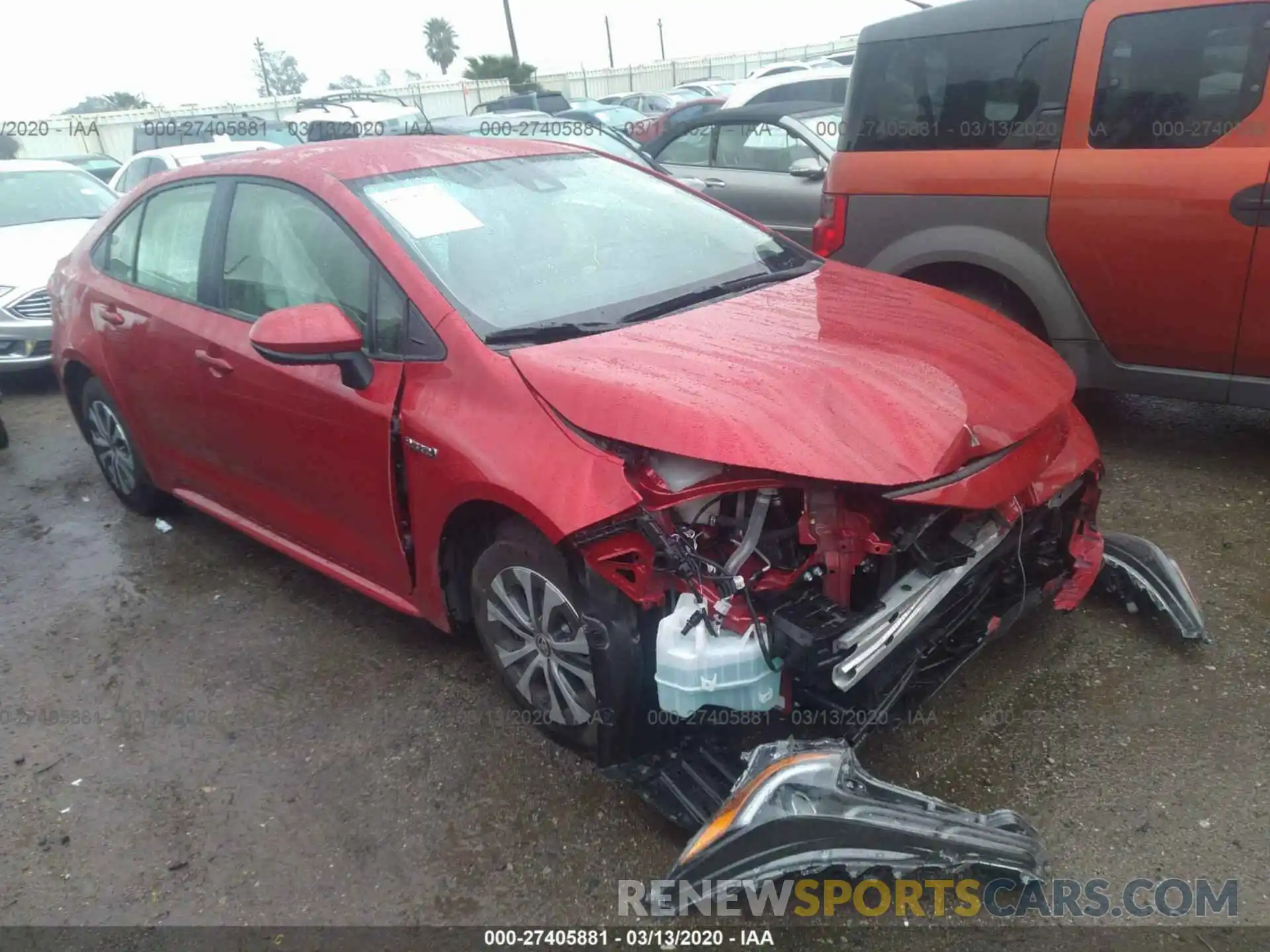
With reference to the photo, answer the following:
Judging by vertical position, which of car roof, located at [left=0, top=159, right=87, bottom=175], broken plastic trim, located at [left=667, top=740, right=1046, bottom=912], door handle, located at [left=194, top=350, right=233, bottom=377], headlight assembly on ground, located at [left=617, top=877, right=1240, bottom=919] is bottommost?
headlight assembly on ground, located at [left=617, top=877, right=1240, bottom=919]

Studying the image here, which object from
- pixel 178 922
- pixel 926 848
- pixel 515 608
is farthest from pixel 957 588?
pixel 178 922

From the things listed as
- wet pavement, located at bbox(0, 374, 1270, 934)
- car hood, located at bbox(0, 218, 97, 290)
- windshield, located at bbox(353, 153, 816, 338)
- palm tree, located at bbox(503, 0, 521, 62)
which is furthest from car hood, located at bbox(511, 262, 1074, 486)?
palm tree, located at bbox(503, 0, 521, 62)

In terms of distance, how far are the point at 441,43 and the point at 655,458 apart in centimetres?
8403

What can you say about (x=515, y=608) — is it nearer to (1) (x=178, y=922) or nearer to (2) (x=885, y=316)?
(1) (x=178, y=922)

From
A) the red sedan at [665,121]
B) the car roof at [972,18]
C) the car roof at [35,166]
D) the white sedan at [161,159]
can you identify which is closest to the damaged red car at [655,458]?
the car roof at [972,18]

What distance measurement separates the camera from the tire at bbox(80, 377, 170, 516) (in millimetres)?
4277

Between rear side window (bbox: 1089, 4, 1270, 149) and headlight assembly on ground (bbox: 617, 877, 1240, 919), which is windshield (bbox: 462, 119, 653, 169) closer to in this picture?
rear side window (bbox: 1089, 4, 1270, 149)

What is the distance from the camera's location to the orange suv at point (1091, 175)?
11.9ft

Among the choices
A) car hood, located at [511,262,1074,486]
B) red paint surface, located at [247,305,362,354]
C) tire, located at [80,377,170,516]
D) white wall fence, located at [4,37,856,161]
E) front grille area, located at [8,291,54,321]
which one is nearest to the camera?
car hood, located at [511,262,1074,486]

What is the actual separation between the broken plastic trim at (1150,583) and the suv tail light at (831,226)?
2.23 metres

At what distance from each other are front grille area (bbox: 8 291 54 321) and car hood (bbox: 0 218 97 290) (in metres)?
0.10

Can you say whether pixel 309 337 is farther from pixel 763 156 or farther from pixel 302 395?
pixel 763 156

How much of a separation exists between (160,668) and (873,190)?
148 inches

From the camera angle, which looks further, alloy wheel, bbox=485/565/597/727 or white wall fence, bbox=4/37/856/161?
white wall fence, bbox=4/37/856/161
